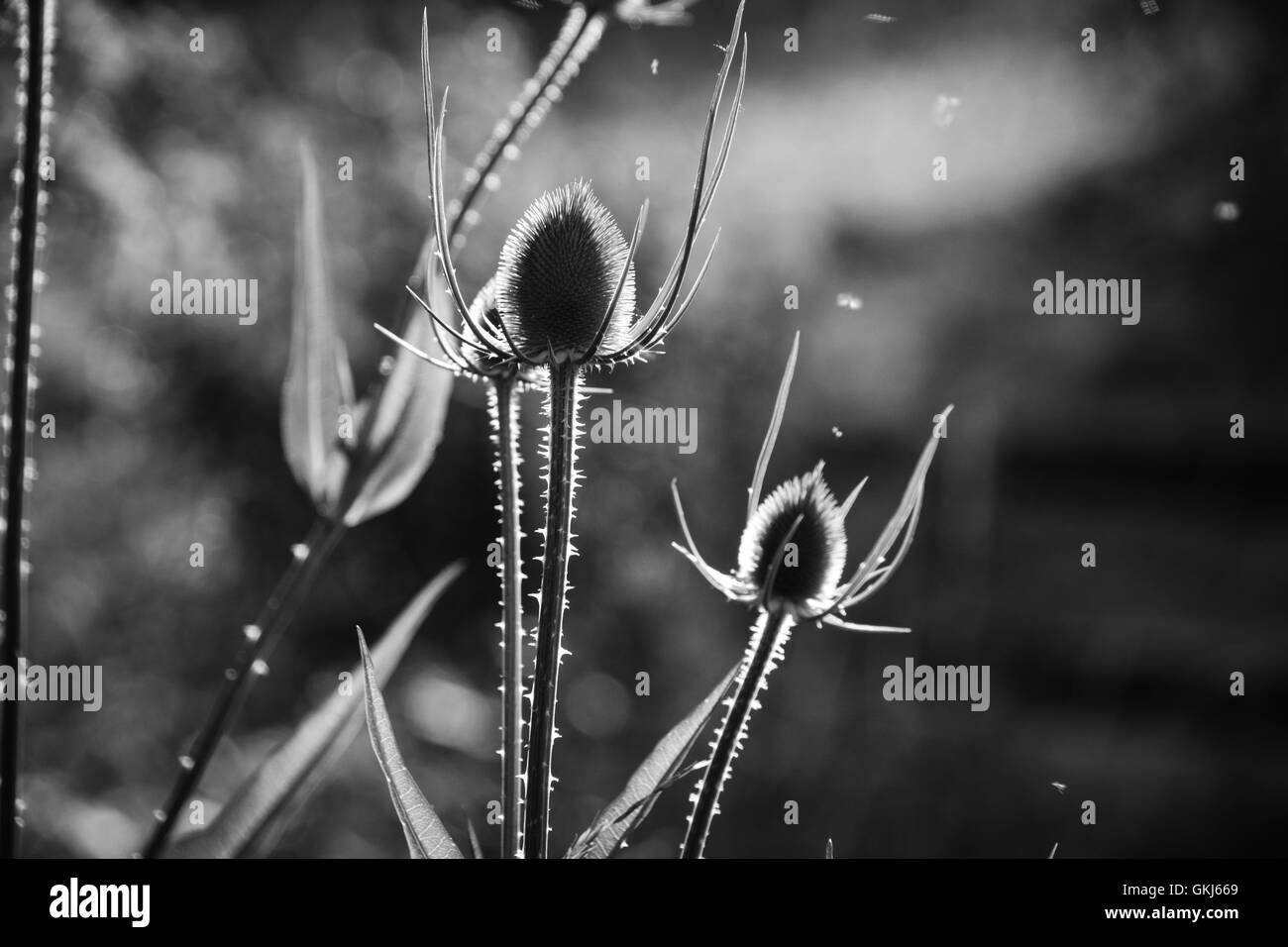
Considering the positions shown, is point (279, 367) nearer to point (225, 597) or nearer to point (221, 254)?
point (221, 254)

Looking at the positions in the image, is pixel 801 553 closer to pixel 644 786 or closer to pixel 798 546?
pixel 798 546

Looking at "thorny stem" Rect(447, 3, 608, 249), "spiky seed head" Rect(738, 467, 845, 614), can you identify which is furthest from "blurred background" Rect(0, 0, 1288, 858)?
"spiky seed head" Rect(738, 467, 845, 614)

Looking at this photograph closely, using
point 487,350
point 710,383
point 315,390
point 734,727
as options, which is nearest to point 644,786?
point 734,727

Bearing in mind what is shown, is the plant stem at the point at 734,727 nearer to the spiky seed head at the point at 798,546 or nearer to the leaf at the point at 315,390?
the spiky seed head at the point at 798,546

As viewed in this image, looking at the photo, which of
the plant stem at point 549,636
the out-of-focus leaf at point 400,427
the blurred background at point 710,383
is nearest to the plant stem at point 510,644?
the plant stem at point 549,636

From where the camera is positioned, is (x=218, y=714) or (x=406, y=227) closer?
(x=218, y=714)
